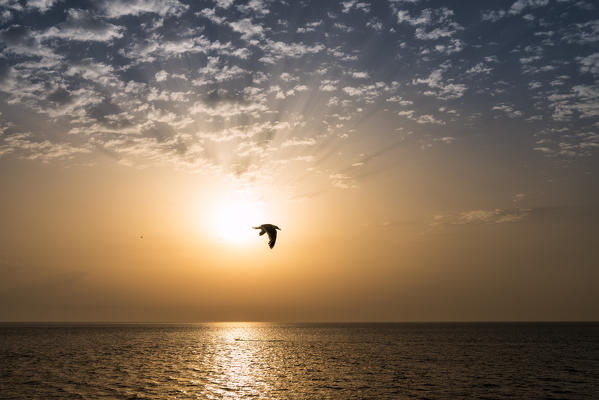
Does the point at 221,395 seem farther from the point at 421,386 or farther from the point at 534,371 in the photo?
the point at 534,371

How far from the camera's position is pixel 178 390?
45.4m

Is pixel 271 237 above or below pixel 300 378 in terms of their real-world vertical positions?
above

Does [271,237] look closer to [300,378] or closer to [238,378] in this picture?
[300,378]

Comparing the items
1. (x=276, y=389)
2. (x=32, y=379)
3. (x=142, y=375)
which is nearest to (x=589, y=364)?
(x=276, y=389)

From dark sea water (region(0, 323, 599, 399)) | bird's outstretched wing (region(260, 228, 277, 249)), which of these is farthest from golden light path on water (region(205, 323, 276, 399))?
bird's outstretched wing (region(260, 228, 277, 249))

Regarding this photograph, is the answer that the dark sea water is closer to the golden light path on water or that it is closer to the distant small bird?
the golden light path on water

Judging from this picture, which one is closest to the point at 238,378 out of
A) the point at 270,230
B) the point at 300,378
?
the point at 300,378

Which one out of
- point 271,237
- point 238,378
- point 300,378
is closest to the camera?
point 271,237

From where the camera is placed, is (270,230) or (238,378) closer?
(270,230)

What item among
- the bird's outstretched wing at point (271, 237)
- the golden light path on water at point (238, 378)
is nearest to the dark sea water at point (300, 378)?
the golden light path on water at point (238, 378)

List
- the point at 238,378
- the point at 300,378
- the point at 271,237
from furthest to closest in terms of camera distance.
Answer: the point at 238,378 < the point at 300,378 < the point at 271,237

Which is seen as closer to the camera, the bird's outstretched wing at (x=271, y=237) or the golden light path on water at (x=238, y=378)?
the bird's outstretched wing at (x=271, y=237)

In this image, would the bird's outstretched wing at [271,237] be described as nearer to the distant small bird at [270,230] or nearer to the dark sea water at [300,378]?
the distant small bird at [270,230]

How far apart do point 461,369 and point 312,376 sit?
21.2 meters
